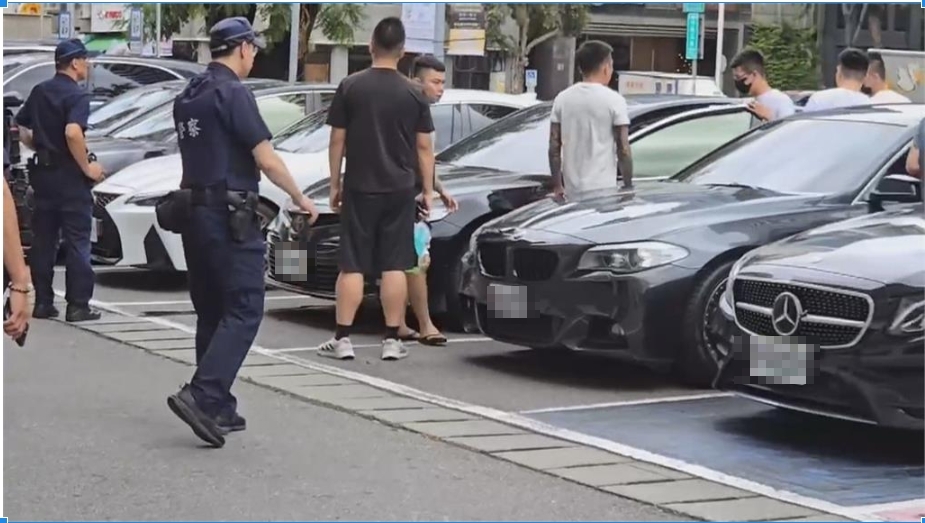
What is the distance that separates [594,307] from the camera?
8.05 metres

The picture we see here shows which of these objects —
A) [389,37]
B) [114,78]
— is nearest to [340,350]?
[389,37]

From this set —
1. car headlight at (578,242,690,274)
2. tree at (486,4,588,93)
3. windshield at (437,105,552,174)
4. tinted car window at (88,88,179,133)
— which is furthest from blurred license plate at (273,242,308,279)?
tree at (486,4,588,93)

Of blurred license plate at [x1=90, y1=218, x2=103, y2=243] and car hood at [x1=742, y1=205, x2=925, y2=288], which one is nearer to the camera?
car hood at [x1=742, y1=205, x2=925, y2=288]

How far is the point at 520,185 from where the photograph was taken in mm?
9945

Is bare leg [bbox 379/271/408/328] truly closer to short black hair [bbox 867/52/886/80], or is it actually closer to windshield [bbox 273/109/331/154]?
windshield [bbox 273/109/331/154]

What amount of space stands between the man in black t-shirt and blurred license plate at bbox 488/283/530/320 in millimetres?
579

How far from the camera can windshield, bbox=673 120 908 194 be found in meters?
8.53

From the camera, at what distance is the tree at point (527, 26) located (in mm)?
44031

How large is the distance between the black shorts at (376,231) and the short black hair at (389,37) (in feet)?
2.59

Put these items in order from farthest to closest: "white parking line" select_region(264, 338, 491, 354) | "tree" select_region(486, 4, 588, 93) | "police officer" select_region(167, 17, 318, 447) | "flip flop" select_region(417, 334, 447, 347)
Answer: "tree" select_region(486, 4, 588, 93) → "flip flop" select_region(417, 334, 447, 347) → "white parking line" select_region(264, 338, 491, 354) → "police officer" select_region(167, 17, 318, 447)

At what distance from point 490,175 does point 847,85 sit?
3.27 metres

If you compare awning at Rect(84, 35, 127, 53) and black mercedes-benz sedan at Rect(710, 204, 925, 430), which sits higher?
awning at Rect(84, 35, 127, 53)

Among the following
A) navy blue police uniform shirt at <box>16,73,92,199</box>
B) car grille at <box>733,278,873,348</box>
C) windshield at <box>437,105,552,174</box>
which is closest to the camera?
car grille at <box>733,278,873,348</box>

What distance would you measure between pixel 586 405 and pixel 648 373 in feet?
3.45
